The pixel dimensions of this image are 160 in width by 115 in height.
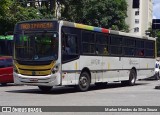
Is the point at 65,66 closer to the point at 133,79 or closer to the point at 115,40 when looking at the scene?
the point at 115,40

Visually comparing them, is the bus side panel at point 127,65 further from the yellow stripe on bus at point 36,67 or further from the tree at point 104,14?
the tree at point 104,14

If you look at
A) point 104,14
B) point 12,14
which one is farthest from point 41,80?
point 104,14

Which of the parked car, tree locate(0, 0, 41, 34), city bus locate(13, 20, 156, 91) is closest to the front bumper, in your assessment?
city bus locate(13, 20, 156, 91)

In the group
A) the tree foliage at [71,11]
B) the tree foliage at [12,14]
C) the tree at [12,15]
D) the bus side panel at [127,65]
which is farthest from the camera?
the tree foliage at [71,11]

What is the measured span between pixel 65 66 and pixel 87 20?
114ft

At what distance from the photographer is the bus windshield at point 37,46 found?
18.7m

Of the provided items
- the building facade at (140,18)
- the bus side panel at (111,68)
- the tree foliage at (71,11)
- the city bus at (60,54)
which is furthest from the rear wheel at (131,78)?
the building facade at (140,18)

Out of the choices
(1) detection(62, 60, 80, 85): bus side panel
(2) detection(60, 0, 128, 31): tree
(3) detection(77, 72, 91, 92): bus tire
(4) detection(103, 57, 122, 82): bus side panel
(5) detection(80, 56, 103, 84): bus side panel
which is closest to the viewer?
(1) detection(62, 60, 80, 85): bus side panel

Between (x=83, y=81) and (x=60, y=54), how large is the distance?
241 cm

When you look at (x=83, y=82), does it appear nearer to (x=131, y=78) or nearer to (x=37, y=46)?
(x=37, y=46)

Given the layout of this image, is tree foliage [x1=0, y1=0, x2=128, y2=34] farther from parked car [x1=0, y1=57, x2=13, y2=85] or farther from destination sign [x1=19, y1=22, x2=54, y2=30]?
destination sign [x1=19, y1=22, x2=54, y2=30]

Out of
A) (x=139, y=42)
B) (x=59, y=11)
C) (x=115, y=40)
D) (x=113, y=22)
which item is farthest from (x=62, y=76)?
(x=113, y=22)

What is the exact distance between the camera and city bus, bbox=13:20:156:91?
1866 cm

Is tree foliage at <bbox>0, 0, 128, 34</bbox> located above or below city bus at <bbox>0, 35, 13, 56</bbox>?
above
